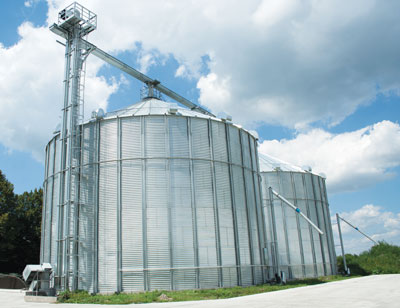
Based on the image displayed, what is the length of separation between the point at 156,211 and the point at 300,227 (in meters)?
21.8

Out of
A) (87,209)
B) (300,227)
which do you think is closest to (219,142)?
(87,209)

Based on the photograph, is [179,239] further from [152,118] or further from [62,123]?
[62,123]

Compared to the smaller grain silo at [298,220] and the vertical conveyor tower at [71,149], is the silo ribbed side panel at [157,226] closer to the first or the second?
the vertical conveyor tower at [71,149]

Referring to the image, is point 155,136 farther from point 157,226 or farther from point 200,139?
point 157,226

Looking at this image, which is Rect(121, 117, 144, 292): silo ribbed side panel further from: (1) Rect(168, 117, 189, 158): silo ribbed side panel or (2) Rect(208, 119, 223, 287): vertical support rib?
(2) Rect(208, 119, 223, 287): vertical support rib

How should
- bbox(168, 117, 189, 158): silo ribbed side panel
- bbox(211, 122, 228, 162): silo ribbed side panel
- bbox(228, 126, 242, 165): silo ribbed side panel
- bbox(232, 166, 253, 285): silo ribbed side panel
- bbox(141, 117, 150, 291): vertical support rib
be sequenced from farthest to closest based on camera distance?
bbox(228, 126, 242, 165): silo ribbed side panel < bbox(211, 122, 228, 162): silo ribbed side panel < bbox(168, 117, 189, 158): silo ribbed side panel < bbox(232, 166, 253, 285): silo ribbed side panel < bbox(141, 117, 150, 291): vertical support rib

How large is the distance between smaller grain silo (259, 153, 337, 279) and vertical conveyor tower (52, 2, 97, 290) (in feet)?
64.3

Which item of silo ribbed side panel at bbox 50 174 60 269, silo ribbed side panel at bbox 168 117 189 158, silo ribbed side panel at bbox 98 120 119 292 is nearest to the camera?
silo ribbed side panel at bbox 98 120 119 292

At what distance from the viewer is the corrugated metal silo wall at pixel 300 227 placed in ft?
128

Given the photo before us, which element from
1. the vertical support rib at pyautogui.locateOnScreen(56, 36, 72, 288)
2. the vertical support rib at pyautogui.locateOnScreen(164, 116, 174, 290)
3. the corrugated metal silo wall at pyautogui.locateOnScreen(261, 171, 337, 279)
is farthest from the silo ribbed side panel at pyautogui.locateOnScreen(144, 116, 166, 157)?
the corrugated metal silo wall at pyautogui.locateOnScreen(261, 171, 337, 279)

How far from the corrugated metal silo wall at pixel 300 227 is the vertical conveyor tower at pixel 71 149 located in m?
20.1

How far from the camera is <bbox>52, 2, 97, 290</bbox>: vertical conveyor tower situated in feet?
83.3

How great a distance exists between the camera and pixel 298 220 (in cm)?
4112

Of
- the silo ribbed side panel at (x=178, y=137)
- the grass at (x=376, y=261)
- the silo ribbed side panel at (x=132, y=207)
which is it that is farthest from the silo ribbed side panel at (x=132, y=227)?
the grass at (x=376, y=261)
